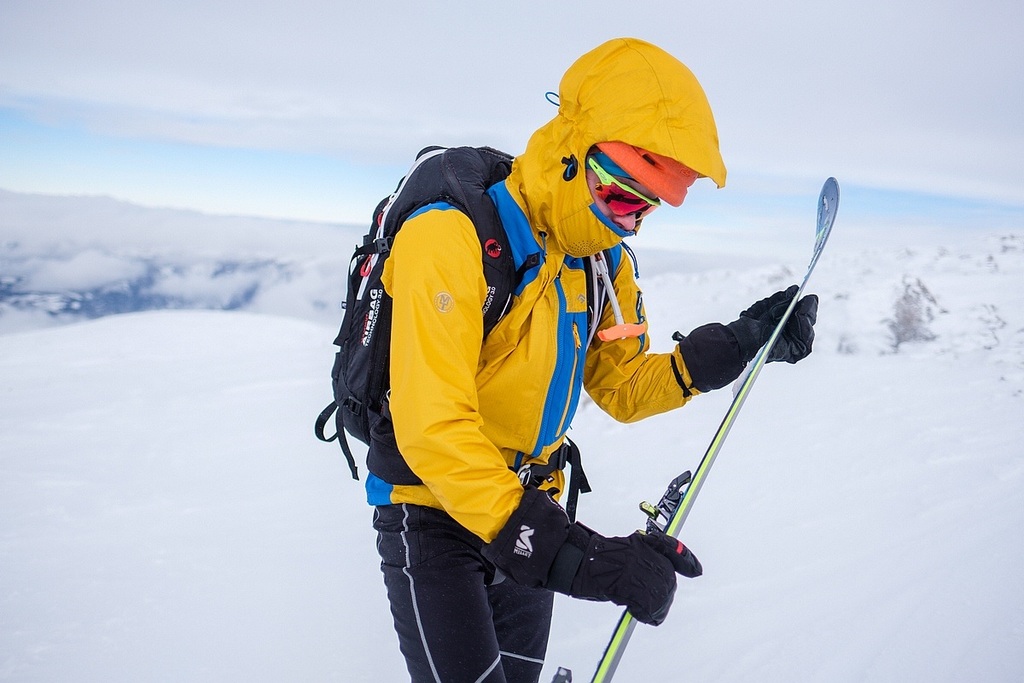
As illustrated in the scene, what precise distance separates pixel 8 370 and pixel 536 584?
10512 millimetres

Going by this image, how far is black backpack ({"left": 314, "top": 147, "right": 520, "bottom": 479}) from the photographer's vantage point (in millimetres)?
2191

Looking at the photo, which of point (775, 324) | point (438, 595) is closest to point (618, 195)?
point (775, 324)

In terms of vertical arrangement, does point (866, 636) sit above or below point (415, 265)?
below

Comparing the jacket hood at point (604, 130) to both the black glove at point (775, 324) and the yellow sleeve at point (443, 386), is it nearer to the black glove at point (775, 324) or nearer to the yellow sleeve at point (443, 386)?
the yellow sleeve at point (443, 386)

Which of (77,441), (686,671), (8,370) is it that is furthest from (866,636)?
(8,370)

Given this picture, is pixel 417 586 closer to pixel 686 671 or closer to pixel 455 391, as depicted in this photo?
pixel 455 391

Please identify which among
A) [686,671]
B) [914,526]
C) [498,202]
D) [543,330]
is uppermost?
[498,202]

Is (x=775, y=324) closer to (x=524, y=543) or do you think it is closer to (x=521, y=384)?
(x=521, y=384)

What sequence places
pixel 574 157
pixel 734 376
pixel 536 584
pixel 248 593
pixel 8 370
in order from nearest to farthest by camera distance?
pixel 536 584 → pixel 574 157 → pixel 734 376 → pixel 248 593 → pixel 8 370

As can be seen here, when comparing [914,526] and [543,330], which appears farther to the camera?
[914,526]

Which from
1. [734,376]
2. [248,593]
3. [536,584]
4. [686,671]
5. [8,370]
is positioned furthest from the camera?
[8,370]

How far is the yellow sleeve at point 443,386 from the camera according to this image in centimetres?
193

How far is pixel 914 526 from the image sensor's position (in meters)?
4.55

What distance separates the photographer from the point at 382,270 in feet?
7.34
